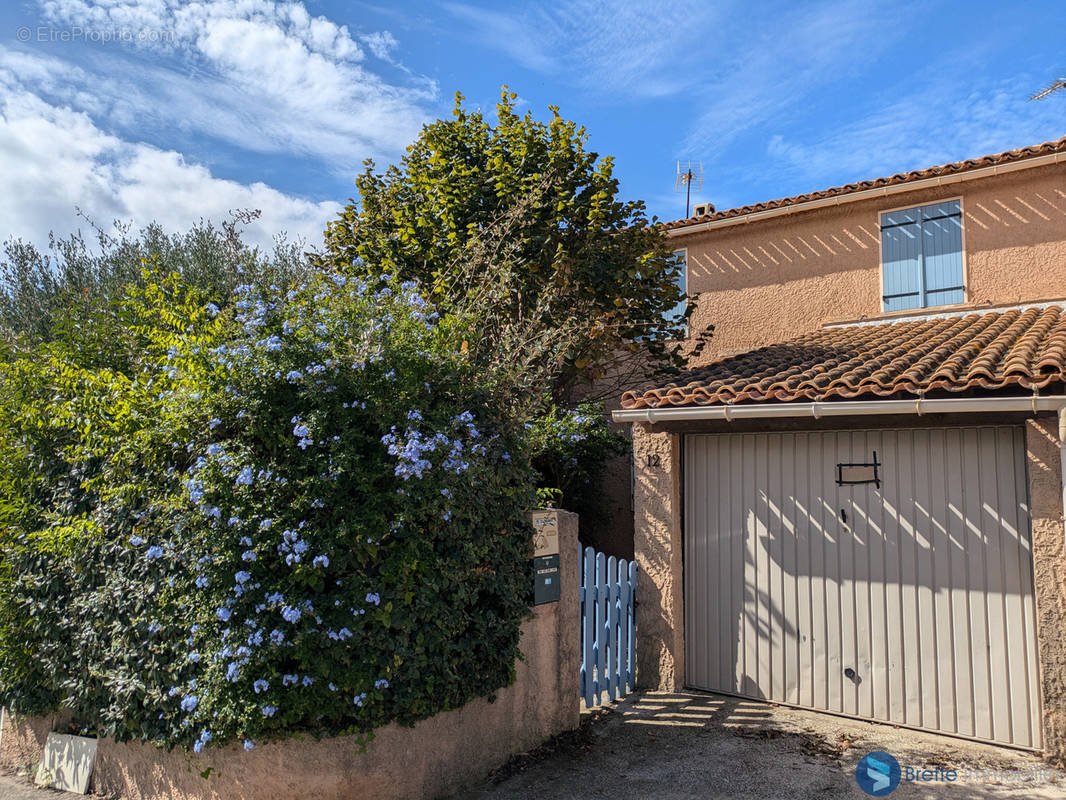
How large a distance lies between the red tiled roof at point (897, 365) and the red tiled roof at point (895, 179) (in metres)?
1.99

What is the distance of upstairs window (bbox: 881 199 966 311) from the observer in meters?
10.3

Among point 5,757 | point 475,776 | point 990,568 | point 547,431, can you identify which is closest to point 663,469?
point 547,431

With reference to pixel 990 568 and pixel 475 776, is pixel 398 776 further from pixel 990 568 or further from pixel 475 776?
pixel 990 568

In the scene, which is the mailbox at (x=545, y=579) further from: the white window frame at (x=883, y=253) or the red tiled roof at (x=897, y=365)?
the white window frame at (x=883, y=253)

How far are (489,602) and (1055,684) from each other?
4031mm

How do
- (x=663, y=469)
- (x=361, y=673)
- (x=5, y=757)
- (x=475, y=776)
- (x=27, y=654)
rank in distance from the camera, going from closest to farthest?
(x=361, y=673)
(x=475, y=776)
(x=27, y=654)
(x=5, y=757)
(x=663, y=469)

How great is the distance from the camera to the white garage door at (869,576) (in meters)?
5.64

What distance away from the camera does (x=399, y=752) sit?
460 cm

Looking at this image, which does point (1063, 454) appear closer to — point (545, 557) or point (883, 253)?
point (545, 557)

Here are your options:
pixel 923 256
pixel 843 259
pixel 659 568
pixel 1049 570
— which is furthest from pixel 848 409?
pixel 843 259

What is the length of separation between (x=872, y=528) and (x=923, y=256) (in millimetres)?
5939

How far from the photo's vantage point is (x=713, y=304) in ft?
39.8

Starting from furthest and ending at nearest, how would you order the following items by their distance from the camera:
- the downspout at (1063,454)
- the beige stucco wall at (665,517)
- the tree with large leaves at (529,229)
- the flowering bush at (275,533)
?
1. the tree with large leaves at (529,229)
2. the beige stucco wall at (665,517)
3. the downspout at (1063,454)
4. the flowering bush at (275,533)

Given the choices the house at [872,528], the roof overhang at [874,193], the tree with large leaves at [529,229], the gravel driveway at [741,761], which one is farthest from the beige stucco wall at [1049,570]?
the roof overhang at [874,193]
